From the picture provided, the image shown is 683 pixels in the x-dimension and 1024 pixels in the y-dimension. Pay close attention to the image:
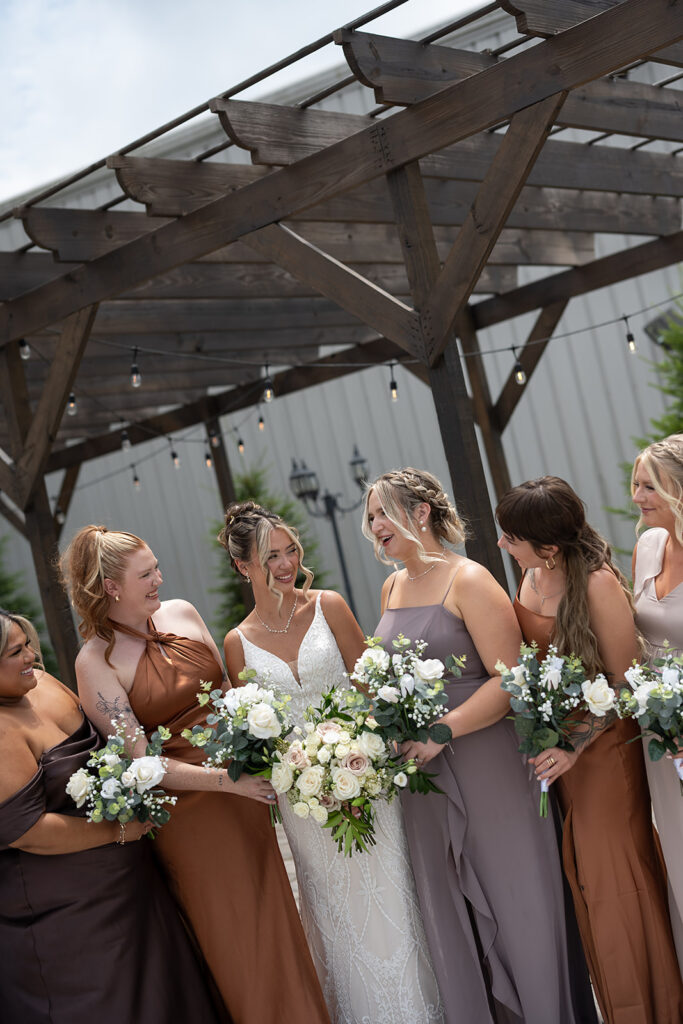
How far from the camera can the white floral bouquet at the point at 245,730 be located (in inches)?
127

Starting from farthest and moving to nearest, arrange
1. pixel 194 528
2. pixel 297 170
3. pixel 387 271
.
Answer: pixel 194 528, pixel 387 271, pixel 297 170

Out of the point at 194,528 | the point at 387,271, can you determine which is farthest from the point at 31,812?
the point at 194,528

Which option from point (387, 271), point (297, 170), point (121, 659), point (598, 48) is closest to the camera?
point (121, 659)

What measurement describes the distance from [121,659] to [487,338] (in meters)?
9.82

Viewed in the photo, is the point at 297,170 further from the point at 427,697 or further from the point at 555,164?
the point at 427,697

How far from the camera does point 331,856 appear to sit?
357cm

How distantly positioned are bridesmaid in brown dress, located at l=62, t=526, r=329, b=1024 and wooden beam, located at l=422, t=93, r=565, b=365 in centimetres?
230

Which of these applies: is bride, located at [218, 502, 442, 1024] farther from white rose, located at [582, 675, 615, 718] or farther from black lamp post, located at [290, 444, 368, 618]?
black lamp post, located at [290, 444, 368, 618]

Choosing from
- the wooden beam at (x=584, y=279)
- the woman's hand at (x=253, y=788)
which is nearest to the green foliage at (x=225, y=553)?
the wooden beam at (x=584, y=279)

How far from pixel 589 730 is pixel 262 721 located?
0.97 meters

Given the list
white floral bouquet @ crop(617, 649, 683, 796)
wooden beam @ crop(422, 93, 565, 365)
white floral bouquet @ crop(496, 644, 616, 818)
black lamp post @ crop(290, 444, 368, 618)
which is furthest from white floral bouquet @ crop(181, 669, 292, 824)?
black lamp post @ crop(290, 444, 368, 618)

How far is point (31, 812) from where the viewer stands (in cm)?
314

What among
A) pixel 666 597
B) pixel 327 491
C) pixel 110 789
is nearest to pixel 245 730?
pixel 110 789

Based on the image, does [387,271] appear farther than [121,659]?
Yes
